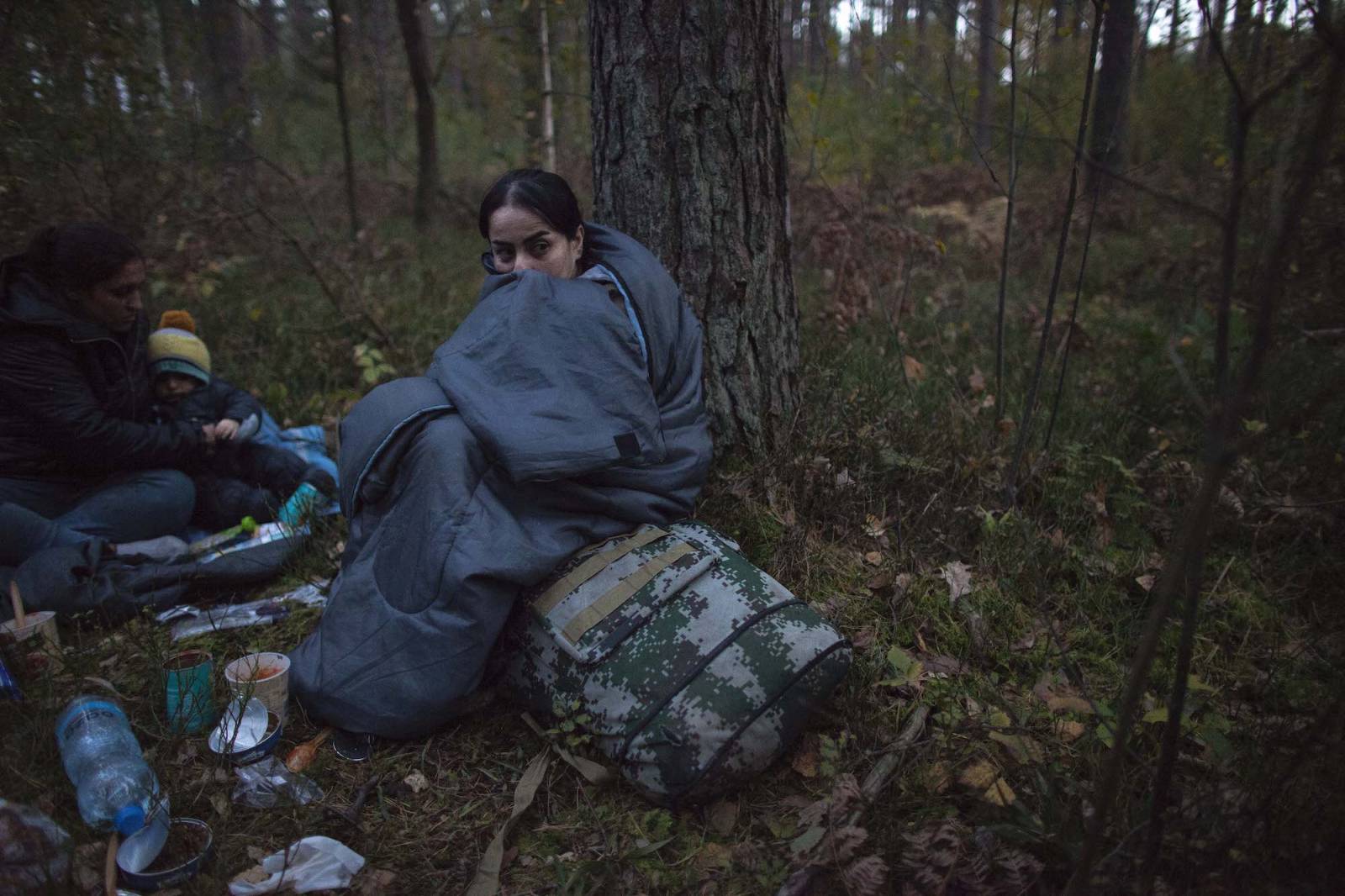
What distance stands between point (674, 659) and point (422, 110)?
23.7 feet

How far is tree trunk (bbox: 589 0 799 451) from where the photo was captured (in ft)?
9.00

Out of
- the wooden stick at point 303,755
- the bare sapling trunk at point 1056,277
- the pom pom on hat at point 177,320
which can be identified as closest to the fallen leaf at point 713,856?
the wooden stick at point 303,755

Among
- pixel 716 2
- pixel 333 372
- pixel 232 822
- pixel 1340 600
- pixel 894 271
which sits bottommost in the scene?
pixel 232 822

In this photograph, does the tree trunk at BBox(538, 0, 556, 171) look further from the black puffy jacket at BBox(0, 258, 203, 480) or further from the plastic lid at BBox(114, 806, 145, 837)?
the plastic lid at BBox(114, 806, 145, 837)

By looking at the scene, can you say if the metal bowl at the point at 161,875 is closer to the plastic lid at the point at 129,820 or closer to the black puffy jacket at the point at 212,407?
the plastic lid at the point at 129,820

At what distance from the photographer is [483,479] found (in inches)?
85.6

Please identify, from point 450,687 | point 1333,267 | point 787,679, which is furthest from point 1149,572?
point 1333,267

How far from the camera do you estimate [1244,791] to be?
64.7 inches

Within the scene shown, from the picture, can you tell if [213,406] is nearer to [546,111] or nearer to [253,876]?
[253,876]

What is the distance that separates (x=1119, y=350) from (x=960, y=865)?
162 inches

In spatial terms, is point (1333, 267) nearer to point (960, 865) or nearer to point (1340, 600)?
point (1340, 600)

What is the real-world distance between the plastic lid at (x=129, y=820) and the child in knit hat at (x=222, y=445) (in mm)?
1814

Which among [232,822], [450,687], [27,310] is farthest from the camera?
[27,310]

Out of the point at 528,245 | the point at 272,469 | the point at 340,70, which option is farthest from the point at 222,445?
the point at 340,70
